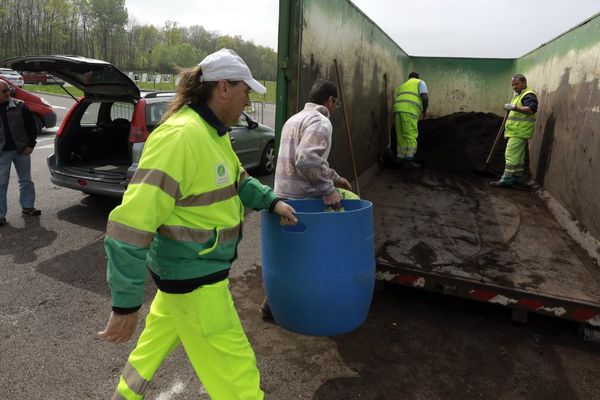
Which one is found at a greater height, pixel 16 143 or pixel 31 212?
pixel 16 143

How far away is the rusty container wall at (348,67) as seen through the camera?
3.39 m

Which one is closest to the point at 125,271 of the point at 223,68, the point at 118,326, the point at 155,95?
the point at 118,326

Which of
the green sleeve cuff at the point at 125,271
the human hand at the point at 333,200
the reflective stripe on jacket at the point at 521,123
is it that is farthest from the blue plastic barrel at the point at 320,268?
the reflective stripe on jacket at the point at 521,123

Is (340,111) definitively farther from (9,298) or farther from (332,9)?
(9,298)

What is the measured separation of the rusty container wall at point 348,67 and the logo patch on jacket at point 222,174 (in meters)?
1.78

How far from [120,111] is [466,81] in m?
7.77

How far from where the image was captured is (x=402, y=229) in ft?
13.6

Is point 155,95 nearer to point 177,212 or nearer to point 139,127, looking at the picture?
point 139,127

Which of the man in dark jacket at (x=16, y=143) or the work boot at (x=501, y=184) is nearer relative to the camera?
the man in dark jacket at (x=16, y=143)

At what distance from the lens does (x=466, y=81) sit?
10.3 m

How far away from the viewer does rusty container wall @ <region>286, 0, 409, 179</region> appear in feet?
11.1

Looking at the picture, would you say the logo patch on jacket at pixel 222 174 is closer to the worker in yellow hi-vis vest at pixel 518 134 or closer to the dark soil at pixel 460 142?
the worker in yellow hi-vis vest at pixel 518 134


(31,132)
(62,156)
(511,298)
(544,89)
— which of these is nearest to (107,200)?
(62,156)

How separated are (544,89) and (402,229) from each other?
4537 millimetres
